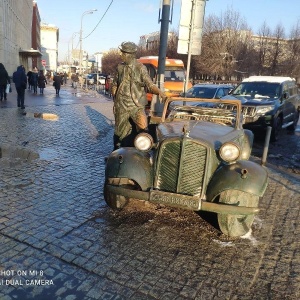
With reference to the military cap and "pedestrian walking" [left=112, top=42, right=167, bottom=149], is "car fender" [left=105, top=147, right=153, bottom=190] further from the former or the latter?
the military cap

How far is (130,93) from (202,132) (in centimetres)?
213

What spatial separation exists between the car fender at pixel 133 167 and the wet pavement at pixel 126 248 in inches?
24.5

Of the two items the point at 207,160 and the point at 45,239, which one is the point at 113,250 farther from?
the point at 207,160

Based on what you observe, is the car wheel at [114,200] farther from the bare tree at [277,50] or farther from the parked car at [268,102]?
the bare tree at [277,50]

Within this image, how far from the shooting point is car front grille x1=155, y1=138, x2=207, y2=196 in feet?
13.0

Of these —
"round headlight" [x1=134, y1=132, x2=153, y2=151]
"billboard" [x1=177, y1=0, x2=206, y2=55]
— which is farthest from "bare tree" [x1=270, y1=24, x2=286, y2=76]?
"round headlight" [x1=134, y1=132, x2=153, y2=151]

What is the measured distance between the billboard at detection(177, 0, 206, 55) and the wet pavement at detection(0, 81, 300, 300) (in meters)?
3.88

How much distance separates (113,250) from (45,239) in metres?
0.80

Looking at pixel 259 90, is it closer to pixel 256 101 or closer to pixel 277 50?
pixel 256 101

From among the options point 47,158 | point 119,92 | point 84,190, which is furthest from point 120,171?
point 47,158

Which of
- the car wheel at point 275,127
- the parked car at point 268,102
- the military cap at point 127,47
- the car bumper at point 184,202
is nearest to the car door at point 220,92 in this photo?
the parked car at point 268,102

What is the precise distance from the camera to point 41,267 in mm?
3246

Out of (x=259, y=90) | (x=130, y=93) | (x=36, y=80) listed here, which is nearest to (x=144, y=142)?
(x=130, y=93)

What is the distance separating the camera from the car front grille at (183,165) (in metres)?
3.95
